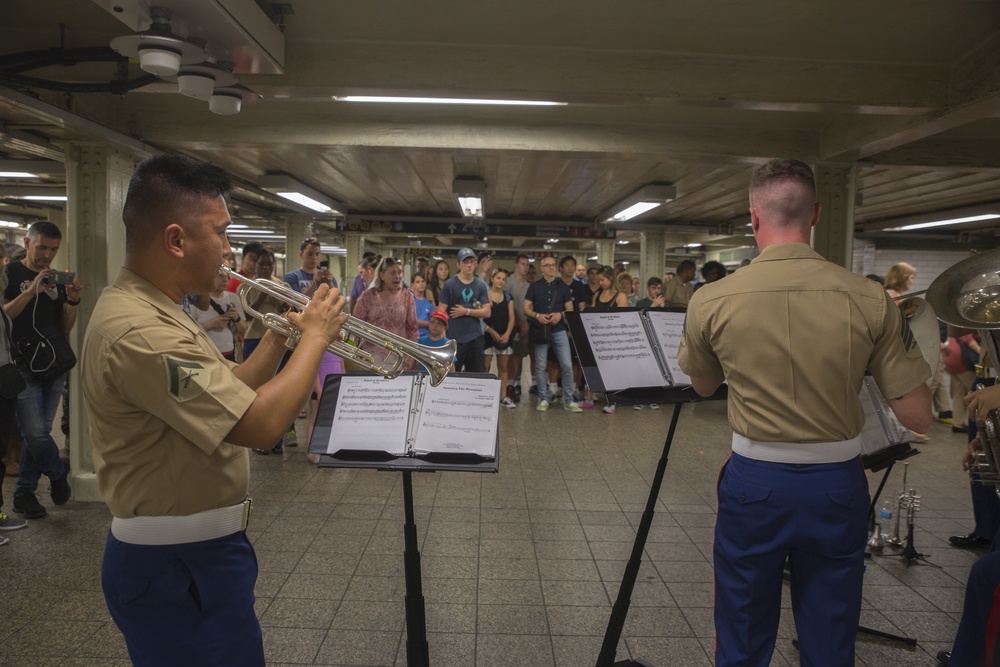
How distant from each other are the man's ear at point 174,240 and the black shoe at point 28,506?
11.6 feet

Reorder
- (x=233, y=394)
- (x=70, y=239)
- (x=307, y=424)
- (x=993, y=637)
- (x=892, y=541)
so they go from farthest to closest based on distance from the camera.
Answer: (x=307, y=424) → (x=70, y=239) → (x=892, y=541) → (x=993, y=637) → (x=233, y=394)

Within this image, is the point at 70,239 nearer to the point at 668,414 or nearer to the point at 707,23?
the point at 707,23

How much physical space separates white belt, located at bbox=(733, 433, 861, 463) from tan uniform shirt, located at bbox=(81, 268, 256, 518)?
1.36 m

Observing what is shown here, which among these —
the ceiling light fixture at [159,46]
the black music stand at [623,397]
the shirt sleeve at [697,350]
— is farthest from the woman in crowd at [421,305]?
the shirt sleeve at [697,350]

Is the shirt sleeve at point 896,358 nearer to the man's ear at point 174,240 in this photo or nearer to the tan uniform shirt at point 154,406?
the tan uniform shirt at point 154,406

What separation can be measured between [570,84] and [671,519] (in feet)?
9.28


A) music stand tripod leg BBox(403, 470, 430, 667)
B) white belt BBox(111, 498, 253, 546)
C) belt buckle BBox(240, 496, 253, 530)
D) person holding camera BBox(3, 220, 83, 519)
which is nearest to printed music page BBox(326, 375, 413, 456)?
music stand tripod leg BBox(403, 470, 430, 667)

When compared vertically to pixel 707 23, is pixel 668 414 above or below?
below

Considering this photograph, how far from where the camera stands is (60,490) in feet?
13.4

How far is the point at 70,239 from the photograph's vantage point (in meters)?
4.10

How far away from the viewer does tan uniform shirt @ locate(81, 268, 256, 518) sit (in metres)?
1.27

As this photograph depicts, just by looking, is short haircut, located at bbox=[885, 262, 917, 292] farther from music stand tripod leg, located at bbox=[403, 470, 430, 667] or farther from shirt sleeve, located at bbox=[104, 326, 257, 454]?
shirt sleeve, located at bbox=[104, 326, 257, 454]

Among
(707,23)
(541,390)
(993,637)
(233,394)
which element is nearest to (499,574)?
(993,637)

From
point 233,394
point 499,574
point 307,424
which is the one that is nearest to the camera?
point 233,394
